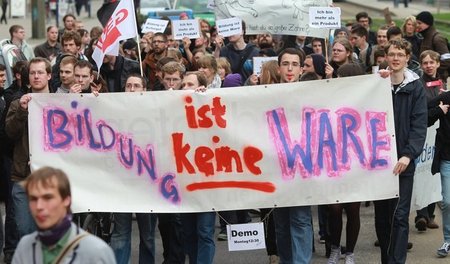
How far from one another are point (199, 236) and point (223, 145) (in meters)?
0.71

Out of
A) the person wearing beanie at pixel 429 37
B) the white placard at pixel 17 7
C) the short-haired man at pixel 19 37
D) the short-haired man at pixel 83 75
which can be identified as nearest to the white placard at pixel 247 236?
the short-haired man at pixel 83 75

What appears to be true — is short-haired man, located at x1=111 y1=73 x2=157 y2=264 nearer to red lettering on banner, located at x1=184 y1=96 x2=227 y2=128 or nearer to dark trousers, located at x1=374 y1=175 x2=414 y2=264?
red lettering on banner, located at x1=184 y1=96 x2=227 y2=128

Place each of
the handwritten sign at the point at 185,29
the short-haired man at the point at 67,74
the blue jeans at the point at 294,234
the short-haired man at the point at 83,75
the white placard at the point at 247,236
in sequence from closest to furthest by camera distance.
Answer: the blue jeans at the point at 294,234 → the white placard at the point at 247,236 → the short-haired man at the point at 83,75 → the short-haired man at the point at 67,74 → the handwritten sign at the point at 185,29

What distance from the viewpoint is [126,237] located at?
882 centimetres

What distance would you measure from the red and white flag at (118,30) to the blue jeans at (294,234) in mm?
2507

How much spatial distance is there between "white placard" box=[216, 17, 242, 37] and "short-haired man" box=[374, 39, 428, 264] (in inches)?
199

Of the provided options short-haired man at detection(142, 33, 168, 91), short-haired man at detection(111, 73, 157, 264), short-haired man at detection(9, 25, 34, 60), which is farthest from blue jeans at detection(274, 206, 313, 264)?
short-haired man at detection(9, 25, 34, 60)

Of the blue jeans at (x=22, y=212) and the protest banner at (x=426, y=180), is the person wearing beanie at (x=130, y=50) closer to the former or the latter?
the protest banner at (x=426, y=180)

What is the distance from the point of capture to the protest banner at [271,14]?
45.5 ft

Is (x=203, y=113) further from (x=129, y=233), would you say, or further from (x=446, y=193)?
(x=446, y=193)

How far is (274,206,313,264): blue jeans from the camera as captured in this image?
866 cm

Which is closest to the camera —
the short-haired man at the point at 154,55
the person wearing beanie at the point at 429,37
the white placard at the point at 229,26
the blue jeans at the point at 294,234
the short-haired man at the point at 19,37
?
the blue jeans at the point at 294,234

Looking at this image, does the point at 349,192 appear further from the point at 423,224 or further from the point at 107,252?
the point at 107,252

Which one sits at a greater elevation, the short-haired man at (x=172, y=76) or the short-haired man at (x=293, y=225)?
the short-haired man at (x=172, y=76)
